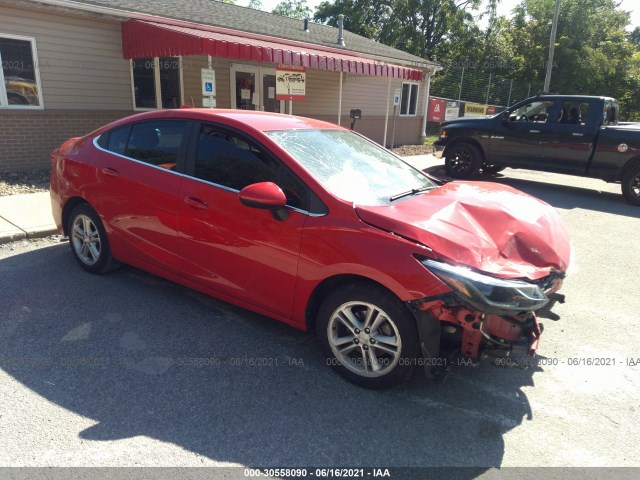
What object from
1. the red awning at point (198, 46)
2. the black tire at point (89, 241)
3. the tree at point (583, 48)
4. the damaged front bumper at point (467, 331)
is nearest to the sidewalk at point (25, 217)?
the black tire at point (89, 241)

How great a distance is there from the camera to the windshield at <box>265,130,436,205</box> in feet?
10.8

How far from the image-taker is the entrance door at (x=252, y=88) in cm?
1283

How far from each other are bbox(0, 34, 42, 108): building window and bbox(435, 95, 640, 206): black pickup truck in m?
8.83

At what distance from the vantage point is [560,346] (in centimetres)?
372

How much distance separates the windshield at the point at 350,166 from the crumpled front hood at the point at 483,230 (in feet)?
0.74

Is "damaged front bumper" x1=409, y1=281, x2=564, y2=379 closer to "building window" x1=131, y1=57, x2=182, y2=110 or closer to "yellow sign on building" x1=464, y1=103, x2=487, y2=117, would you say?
"building window" x1=131, y1=57, x2=182, y2=110

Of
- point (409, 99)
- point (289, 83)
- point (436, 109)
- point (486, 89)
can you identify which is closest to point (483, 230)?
point (289, 83)

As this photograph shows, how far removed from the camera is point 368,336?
116 inches

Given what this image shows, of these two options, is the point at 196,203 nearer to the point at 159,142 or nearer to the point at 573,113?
the point at 159,142

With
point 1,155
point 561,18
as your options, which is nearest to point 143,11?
point 1,155

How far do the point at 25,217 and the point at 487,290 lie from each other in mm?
6118

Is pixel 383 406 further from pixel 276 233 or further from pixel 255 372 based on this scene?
pixel 276 233

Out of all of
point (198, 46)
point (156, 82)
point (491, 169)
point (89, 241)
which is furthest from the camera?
point (491, 169)

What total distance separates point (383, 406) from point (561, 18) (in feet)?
108
